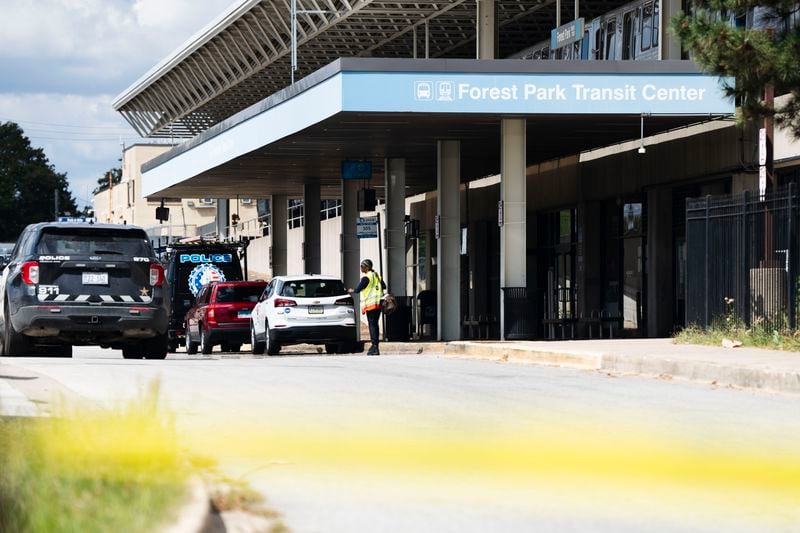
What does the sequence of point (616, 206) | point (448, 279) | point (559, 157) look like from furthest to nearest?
point (559, 157), point (616, 206), point (448, 279)

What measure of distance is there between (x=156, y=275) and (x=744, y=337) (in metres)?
8.92

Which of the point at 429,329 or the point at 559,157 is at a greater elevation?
the point at 559,157

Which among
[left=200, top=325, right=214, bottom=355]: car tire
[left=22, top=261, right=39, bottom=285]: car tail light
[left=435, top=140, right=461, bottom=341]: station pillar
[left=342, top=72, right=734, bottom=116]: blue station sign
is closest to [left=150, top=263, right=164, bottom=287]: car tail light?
[left=22, top=261, right=39, bottom=285]: car tail light

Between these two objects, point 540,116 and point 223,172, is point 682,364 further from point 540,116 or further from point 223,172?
point 223,172

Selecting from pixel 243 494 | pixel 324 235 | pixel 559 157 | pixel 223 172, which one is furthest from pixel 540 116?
Answer: pixel 324 235

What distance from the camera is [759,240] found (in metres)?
21.2

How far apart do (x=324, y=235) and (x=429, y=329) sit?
51.3ft

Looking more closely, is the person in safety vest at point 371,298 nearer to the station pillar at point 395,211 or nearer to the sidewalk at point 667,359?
the sidewalk at point 667,359

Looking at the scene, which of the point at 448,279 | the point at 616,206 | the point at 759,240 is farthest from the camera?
the point at 616,206

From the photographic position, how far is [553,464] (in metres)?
8.75

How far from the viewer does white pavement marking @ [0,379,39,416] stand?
9.91 m

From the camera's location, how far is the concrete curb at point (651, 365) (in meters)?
15.2

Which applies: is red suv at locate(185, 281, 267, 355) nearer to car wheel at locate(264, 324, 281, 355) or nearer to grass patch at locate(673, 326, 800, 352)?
car wheel at locate(264, 324, 281, 355)

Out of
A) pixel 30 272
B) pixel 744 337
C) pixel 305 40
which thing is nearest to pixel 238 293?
pixel 30 272
